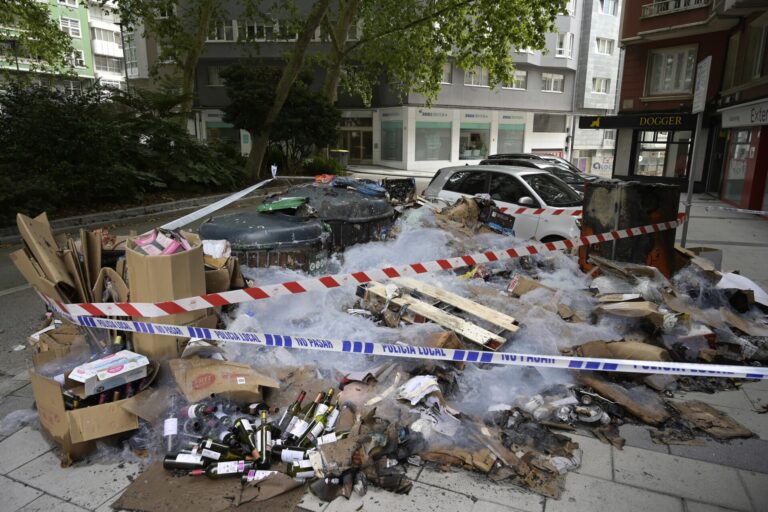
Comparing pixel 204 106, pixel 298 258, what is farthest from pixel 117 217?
pixel 204 106

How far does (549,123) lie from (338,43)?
82.0ft

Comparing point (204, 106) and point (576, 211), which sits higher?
point (204, 106)

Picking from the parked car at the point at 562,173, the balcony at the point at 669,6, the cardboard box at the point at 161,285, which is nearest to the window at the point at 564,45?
the balcony at the point at 669,6

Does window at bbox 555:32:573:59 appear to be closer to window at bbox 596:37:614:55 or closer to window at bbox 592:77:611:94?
window at bbox 596:37:614:55

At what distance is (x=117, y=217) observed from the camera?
12.7 m

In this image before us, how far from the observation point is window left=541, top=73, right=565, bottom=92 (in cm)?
3941

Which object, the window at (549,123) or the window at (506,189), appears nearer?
the window at (506,189)

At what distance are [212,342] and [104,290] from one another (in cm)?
107

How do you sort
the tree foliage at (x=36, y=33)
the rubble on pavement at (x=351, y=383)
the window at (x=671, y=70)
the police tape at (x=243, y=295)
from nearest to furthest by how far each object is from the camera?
the rubble on pavement at (x=351, y=383), the police tape at (x=243, y=295), the tree foliage at (x=36, y=33), the window at (x=671, y=70)

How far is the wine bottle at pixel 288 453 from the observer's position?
3289 millimetres

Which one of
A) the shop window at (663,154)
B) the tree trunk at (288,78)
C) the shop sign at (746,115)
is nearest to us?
the shop sign at (746,115)

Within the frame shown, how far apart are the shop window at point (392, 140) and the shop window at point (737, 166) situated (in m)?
20.3

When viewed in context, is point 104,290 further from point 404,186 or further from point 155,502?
point 404,186

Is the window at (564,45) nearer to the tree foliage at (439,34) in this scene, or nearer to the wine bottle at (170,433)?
the tree foliage at (439,34)
